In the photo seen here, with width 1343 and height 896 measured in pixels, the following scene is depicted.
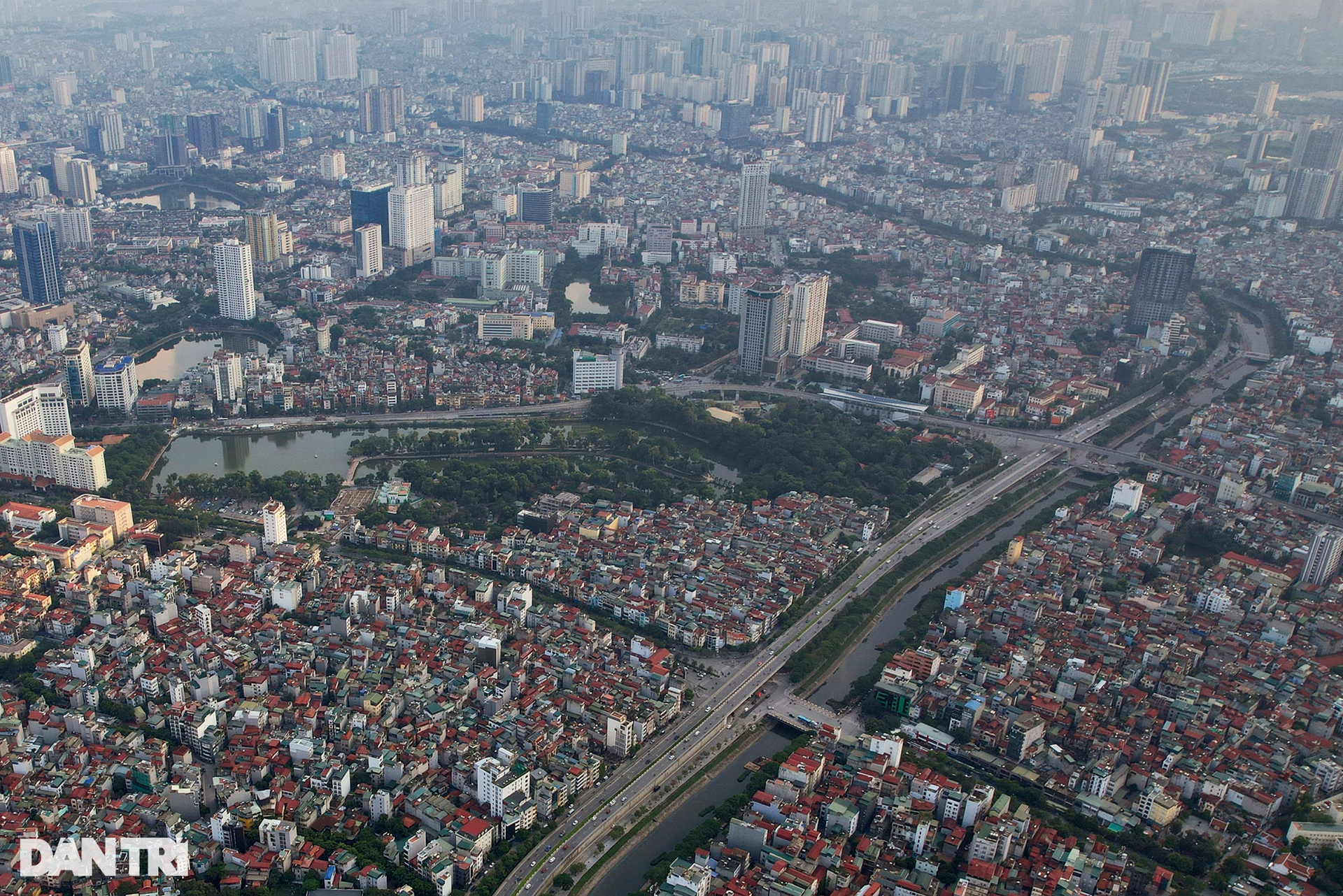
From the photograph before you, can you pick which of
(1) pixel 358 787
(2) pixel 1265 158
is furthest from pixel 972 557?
(2) pixel 1265 158

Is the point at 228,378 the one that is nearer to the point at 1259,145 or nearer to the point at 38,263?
the point at 38,263

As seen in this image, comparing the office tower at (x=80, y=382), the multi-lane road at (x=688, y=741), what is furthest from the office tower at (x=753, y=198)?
the office tower at (x=80, y=382)

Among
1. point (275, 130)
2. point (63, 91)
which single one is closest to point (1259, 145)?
point (275, 130)

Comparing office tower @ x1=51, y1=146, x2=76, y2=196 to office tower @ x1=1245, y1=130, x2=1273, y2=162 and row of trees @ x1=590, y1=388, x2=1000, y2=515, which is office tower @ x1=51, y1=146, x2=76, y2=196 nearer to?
row of trees @ x1=590, y1=388, x2=1000, y2=515

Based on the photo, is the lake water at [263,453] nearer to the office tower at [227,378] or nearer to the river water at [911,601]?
the office tower at [227,378]

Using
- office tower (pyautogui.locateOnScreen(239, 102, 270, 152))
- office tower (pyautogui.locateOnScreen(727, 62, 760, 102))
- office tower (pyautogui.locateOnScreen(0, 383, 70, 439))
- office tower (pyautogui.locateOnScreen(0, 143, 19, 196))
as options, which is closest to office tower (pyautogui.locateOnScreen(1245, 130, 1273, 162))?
office tower (pyautogui.locateOnScreen(727, 62, 760, 102))

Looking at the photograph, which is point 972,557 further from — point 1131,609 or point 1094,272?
point 1094,272
